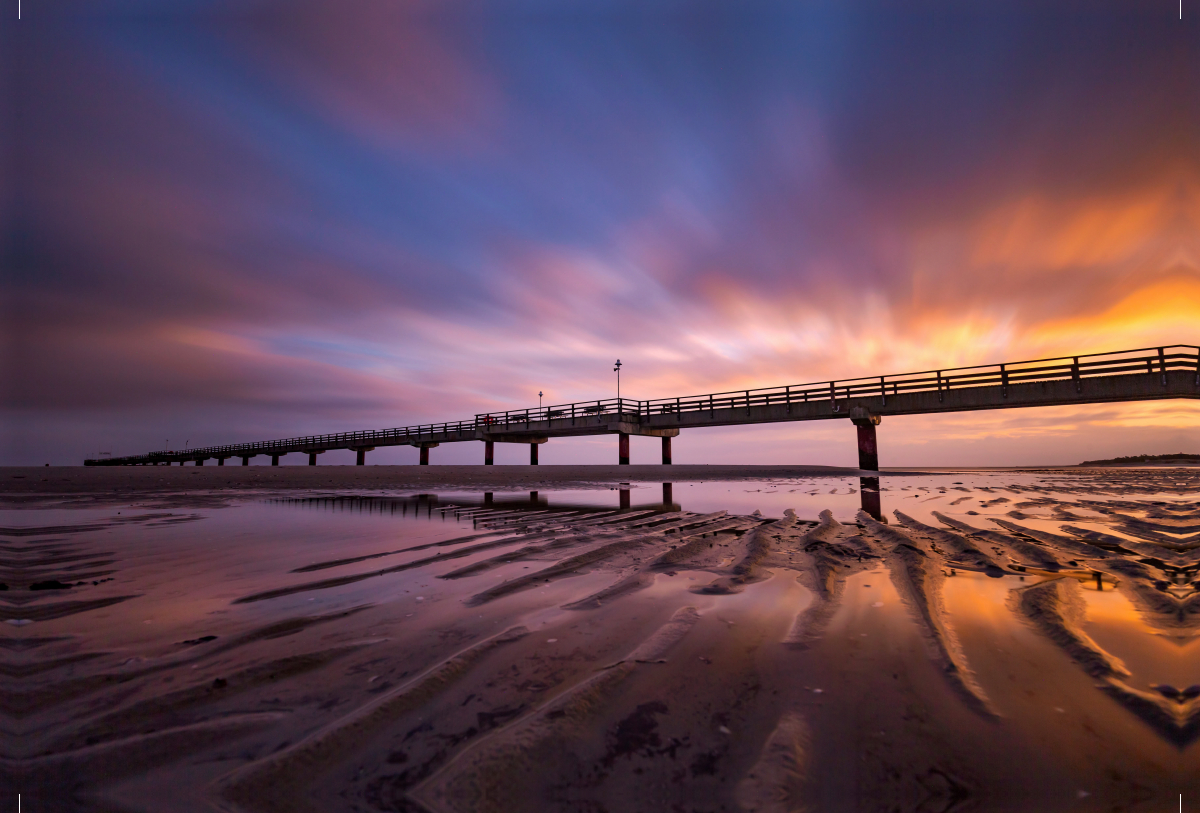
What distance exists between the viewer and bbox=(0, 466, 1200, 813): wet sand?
1222 mm

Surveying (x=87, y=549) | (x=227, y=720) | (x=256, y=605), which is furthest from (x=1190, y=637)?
(x=87, y=549)

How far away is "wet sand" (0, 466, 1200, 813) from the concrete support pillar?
2373 cm

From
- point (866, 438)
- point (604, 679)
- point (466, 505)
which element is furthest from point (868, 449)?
point (604, 679)

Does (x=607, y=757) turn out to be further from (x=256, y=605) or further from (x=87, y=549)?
(x=87, y=549)

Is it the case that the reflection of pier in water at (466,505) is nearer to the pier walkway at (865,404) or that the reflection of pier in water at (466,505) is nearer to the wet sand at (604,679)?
the wet sand at (604,679)

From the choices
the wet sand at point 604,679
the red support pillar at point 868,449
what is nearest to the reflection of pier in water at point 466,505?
the wet sand at point 604,679

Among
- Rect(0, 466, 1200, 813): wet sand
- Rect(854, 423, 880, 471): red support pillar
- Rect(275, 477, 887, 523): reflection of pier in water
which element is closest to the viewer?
Rect(0, 466, 1200, 813): wet sand

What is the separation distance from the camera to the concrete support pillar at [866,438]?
26.0 m

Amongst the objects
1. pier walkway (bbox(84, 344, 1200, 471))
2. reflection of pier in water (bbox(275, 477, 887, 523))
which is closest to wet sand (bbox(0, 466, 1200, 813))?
reflection of pier in water (bbox(275, 477, 887, 523))

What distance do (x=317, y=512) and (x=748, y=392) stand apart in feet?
88.8

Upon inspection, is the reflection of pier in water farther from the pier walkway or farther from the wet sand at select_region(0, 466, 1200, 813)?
the pier walkway

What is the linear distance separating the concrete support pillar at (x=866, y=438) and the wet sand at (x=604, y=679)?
77.9 ft

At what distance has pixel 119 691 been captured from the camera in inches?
67.2

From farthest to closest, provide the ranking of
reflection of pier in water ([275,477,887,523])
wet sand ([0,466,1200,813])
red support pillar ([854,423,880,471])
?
red support pillar ([854,423,880,471]) → reflection of pier in water ([275,477,887,523]) → wet sand ([0,466,1200,813])
